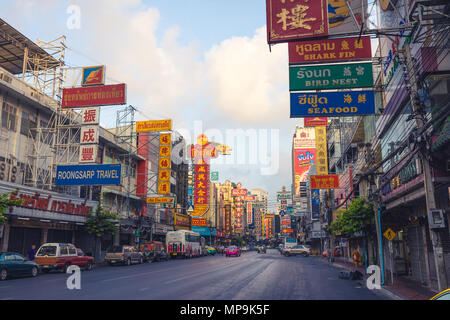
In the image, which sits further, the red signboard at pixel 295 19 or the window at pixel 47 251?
the window at pixel 47 251

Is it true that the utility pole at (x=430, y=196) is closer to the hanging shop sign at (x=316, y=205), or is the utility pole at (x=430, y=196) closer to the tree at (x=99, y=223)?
the tree at (x=99, y=223)

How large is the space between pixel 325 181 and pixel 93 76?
23.7 m

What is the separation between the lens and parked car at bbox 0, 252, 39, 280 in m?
19.2

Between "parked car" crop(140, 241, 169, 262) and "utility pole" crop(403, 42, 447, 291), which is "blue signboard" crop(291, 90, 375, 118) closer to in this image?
"utility pole" crop(403, 42, 447, 291)

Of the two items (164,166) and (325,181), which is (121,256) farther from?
(325,181)

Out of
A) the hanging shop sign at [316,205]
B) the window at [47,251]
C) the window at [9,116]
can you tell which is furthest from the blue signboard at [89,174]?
the hanging shop sign at [316,205]

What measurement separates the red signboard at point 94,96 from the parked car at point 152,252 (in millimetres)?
15398

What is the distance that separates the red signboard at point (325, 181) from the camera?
30625 mm

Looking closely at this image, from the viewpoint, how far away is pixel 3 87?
1139 inches

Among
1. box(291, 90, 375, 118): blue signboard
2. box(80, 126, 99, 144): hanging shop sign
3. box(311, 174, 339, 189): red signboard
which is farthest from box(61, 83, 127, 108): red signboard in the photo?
box(291, 90, 375, 118): blue signboard

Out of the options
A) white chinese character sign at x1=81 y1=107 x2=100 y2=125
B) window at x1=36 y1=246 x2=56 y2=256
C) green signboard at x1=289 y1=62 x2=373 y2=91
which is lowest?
window at x1=36 y1=246 x2=56 y2=256

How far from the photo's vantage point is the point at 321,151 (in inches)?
2280

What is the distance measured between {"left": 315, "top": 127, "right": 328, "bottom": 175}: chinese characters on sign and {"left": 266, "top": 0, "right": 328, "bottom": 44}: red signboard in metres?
42.1
